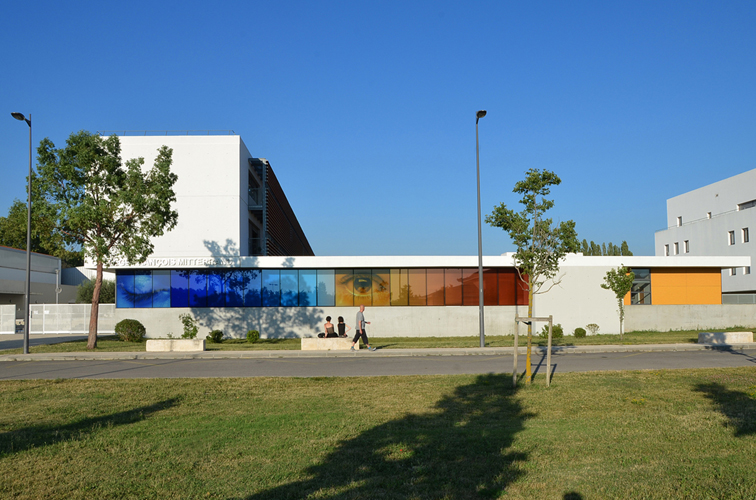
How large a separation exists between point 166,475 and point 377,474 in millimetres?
2254

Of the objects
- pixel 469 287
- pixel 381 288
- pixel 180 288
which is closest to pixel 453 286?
pixel 469 287

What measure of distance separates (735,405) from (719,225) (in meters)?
57.0

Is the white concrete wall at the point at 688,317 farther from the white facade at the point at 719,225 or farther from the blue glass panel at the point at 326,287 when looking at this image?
the blue glass panel at the point at 326,287

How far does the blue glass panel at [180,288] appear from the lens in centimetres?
3403

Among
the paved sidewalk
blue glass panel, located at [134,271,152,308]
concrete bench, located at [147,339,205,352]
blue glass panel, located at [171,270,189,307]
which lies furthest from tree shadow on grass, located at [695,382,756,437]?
blue glass panel, located at [134,271,152,308]

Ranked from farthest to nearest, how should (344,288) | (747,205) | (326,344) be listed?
(747,205) → (344,288) → (326,344)

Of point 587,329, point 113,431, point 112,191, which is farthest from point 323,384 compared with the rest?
point 587,329

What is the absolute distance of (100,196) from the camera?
25844 mm

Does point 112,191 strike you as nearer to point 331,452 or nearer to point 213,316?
point 213,316

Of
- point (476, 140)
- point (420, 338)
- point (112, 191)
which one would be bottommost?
point (420, 338)

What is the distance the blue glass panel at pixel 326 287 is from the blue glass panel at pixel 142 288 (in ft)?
33.4

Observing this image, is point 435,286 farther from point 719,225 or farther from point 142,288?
point 719,225

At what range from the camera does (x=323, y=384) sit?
515 inches

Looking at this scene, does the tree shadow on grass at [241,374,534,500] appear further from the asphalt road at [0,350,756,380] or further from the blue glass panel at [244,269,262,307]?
the blue glass panel at [244,269,262,307]
